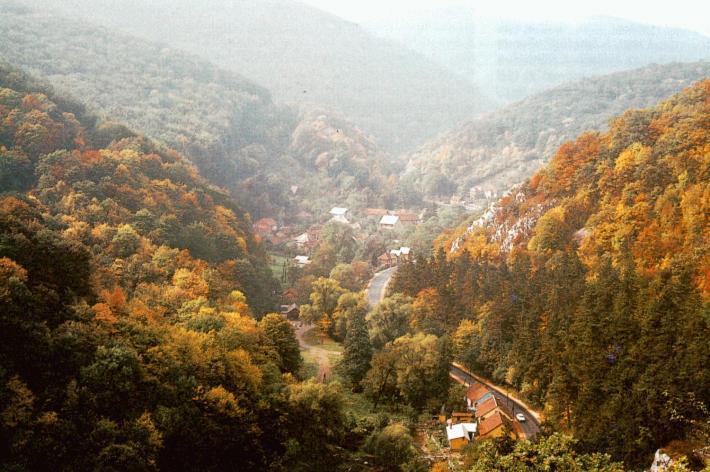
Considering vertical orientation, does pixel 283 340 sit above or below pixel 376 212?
above

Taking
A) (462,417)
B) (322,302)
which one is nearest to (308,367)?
(322,302)

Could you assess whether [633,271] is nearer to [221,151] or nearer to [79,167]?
[79,167]

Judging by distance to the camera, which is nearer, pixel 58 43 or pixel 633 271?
pixel 633 271

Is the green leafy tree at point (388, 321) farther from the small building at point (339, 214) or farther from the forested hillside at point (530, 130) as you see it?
the forested hillside at point (530, 130)

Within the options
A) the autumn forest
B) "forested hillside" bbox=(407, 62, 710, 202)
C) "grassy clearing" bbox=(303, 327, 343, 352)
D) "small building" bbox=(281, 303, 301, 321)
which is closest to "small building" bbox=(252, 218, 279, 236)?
the autumn forest

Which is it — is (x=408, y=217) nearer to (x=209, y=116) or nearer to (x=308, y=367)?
(x=209, y=116)

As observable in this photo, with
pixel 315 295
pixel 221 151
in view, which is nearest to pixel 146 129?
pixel 221 151
